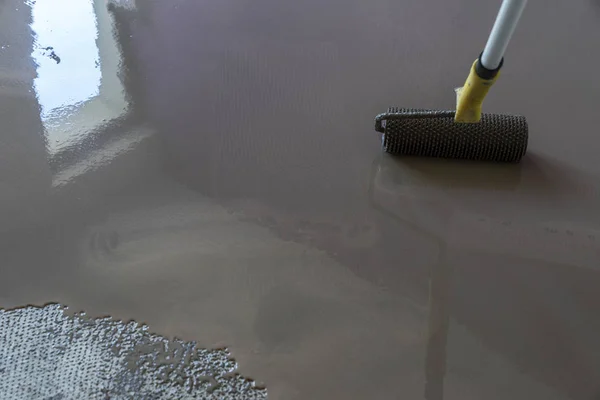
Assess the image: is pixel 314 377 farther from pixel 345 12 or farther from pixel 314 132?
pixel 345 12

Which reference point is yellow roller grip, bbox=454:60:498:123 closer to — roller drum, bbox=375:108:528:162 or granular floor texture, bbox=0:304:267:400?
roller drum, bbox=375:108:528:162

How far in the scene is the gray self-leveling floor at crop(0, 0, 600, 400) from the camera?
1.31 metres

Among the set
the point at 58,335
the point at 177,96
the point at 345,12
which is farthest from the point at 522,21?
the point at 58,335

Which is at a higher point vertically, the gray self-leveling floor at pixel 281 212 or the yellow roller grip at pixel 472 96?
the yellow roller grip at pixel 472 96

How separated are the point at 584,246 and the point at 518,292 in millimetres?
249

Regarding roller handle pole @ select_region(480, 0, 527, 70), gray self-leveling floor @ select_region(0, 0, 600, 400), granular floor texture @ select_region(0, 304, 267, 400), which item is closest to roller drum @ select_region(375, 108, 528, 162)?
gray self-leveling floor @ select_region(0, 0, 600, 400)

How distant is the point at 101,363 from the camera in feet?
4.23

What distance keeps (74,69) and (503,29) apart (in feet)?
4.61

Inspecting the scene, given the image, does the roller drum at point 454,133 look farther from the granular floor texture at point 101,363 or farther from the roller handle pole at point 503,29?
the granular floor texture at point 101,363

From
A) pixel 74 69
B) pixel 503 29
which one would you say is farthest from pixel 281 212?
pixel 74 69

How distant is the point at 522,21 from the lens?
225 centimetres

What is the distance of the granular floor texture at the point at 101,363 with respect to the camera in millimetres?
1248

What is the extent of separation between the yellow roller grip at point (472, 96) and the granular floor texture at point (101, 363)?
763 mm

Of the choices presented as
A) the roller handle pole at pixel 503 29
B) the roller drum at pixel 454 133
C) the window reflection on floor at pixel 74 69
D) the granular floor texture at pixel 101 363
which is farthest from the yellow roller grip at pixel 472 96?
the window reflection on floor at pixel 74 69
